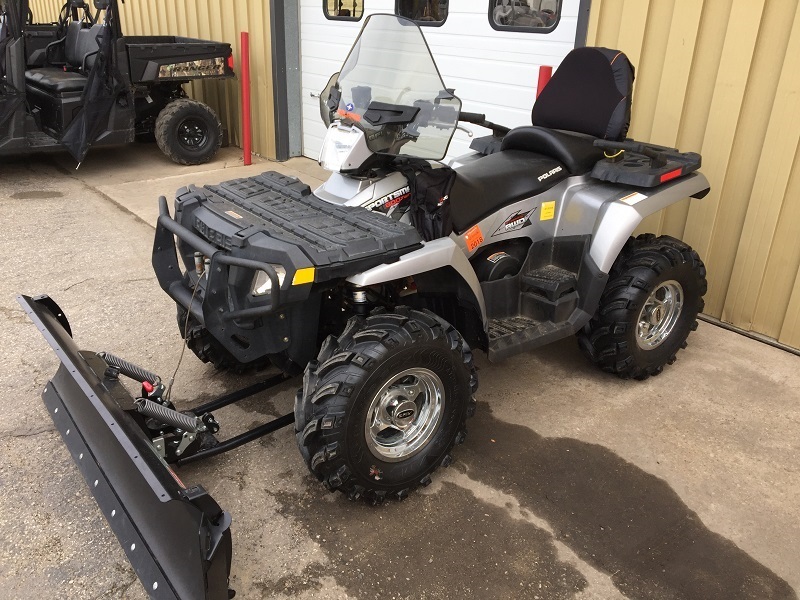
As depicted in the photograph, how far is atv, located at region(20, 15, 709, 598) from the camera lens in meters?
2.47

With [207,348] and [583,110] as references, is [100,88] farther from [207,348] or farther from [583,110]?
[583,110]

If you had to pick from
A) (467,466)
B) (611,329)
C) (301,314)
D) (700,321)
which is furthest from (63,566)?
(700,321)

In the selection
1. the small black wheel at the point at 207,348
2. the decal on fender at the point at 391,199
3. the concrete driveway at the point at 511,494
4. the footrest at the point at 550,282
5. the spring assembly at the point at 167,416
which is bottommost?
the concrete driveway at the point at 511,494

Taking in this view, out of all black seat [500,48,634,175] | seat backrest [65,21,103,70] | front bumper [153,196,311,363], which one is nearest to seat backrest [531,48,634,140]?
black seat [500,48,634,175]

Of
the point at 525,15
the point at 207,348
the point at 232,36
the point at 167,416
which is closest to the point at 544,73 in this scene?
the point at 525,15

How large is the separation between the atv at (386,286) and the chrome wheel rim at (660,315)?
1cm

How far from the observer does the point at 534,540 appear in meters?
2.66

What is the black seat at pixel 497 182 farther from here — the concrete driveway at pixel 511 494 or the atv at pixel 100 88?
the atv at pixel 100 88

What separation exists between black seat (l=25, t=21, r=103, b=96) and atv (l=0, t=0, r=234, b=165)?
1cm

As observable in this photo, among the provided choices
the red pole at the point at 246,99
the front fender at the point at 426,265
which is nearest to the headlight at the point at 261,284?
the front fender at the point at 426,265

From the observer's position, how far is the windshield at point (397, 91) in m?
2.88

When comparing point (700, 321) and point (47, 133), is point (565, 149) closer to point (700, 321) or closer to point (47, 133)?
point (700, 321)

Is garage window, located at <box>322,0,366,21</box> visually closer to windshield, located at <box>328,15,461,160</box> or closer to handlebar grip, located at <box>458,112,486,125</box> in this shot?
handlebar grip, located at <box>458,112,486,125</box>

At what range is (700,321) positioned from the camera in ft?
14.9
